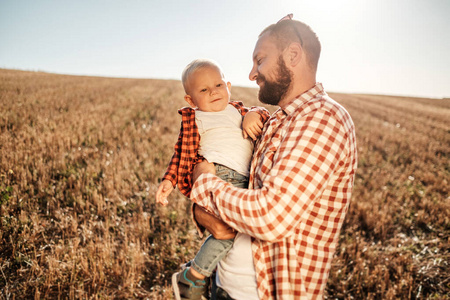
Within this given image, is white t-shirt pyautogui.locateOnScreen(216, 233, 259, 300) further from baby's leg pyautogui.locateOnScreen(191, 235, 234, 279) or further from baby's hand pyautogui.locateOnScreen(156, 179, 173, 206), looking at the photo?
baby's hand pyautogui.locateOnScreen(156, 179, 173, 206)

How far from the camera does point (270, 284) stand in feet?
4.55

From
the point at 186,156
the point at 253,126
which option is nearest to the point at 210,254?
the point at 186,156

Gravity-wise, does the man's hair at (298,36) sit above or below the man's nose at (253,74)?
above

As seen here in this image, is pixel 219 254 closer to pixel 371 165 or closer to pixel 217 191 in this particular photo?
pixel 217 191

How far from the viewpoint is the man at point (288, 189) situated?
1201 mm

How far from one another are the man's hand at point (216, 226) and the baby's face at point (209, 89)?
0.98 meters

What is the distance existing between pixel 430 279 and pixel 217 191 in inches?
132

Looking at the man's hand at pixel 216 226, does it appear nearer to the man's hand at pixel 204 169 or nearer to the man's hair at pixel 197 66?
the man's hand at pixel 204 169

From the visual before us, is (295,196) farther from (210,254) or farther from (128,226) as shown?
(128,226)

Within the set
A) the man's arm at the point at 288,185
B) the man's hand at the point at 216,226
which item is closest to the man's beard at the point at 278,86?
the man's arm at the point at 288,185

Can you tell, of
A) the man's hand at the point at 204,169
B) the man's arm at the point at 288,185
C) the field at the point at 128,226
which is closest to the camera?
the man's arm at the point at 288,185

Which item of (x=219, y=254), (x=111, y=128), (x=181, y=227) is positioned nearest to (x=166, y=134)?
(x=111, y=128)

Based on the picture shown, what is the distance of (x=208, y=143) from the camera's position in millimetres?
2064

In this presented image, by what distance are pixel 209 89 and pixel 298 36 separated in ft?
2.82
